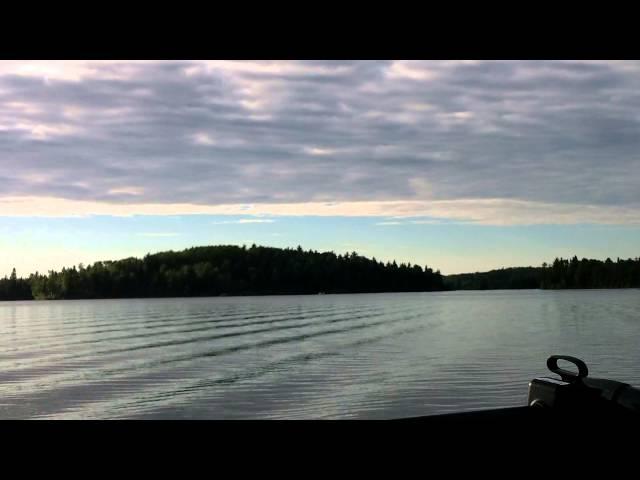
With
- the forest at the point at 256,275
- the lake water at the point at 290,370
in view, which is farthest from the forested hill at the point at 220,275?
the lake water at the point at 290,370

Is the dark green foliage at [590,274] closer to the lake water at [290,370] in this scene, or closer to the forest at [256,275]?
the forest at [256,275]

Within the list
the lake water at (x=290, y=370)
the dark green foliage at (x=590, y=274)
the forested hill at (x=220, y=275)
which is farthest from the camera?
the dark green foliage at (x=590, y=274)

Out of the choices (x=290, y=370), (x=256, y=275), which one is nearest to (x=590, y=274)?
(x=256, y=275)

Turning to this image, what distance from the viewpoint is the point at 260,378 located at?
1505cm

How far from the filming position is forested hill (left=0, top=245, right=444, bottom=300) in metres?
78.4

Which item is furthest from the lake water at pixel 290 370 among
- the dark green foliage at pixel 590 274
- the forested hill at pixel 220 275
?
the dark green foliage at pixel 590 274

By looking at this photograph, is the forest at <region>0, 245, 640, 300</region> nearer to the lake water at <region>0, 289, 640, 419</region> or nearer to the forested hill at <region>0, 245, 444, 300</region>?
the forested hill at <region>0, 245, 444, 300</region>

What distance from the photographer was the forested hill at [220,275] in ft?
257

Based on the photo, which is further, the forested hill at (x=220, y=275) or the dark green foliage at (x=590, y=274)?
the dark green foliage at (x=590, y=274)

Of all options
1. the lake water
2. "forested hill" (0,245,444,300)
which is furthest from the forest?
the lake water

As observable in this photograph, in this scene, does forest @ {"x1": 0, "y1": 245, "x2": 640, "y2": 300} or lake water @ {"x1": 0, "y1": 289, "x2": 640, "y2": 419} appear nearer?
lake water @ {"x1": 0, "y1": 289, "x2": 640, "y2": 419}

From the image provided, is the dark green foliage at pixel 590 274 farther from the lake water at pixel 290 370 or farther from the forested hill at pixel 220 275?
the lake water at pixel 290 370

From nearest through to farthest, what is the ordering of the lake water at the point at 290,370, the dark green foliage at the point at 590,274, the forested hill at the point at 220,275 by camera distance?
the lake water at the point at 290,370, the forested hill at the point at 220,275, the dark green foliage at the point at 590,274
